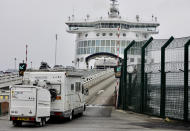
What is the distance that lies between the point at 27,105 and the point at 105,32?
246ft

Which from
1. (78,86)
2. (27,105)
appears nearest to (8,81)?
(78,86)

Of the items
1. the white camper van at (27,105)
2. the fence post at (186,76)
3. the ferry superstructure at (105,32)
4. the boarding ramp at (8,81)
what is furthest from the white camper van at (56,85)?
the ferry superstructure at (105,32)

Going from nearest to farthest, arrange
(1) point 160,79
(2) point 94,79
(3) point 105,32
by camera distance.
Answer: (1) point 160,79, (2) point 94,79, (3) point 105,32

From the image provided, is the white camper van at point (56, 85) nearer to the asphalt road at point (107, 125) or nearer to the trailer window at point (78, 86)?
the asphalt road at point (107, 125)

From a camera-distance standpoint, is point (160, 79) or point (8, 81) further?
point (8, 81)

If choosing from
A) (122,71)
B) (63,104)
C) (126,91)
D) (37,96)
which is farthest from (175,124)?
(122,71)

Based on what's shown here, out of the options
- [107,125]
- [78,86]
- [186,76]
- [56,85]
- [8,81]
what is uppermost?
[186,76]

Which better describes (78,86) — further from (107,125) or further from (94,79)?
(94,79)

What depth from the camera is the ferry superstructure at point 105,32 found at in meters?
90.5

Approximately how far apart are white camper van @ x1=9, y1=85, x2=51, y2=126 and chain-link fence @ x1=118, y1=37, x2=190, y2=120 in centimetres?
621

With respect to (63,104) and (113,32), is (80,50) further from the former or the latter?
(63,104)

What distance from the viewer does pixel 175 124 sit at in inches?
730

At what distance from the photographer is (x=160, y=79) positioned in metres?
20.9

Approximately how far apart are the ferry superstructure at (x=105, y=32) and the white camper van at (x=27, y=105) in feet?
236
